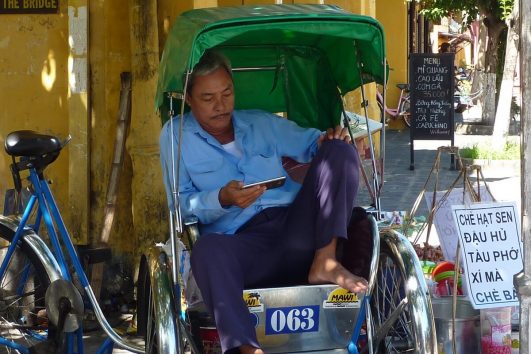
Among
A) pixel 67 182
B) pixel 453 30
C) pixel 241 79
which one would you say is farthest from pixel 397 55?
pixel 453 30

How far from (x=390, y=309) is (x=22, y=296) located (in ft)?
6.30

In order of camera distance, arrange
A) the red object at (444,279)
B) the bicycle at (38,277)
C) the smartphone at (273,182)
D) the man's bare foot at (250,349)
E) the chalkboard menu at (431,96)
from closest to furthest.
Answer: the man's bare foot at (250,349), the smartphone at (273,182), the bicycle at (38,277), the red object at (444,279), the chalkboard menu at (431,96)

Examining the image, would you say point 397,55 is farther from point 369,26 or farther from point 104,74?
point 369,26

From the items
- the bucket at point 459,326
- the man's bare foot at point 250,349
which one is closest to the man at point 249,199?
the man's bare foot at point 250,349

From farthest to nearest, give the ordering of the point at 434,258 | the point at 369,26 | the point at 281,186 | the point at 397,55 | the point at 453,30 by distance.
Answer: the point at 453,30 → the point at 397,55 → the point at 434,258 → the point at 281,186 → the point at 369,26

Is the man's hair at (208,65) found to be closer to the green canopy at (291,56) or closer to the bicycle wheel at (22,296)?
the green canopy at (291,56)

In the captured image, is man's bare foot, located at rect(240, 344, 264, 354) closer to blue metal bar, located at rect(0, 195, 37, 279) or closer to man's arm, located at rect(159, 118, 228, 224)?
man's arm, located at rect(159, 118, 228, 224)

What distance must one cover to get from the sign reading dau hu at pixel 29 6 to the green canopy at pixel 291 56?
7.64ft

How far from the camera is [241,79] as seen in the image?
5078 mm

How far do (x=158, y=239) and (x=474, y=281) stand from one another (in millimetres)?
2402

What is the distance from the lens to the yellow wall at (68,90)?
670 cm

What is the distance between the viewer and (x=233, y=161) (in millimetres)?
4570

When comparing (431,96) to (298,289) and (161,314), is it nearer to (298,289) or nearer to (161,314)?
(298,289)

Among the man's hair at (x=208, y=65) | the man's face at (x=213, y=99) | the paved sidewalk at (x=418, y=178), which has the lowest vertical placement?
the paved sidewalk at (x=418, y=178)
